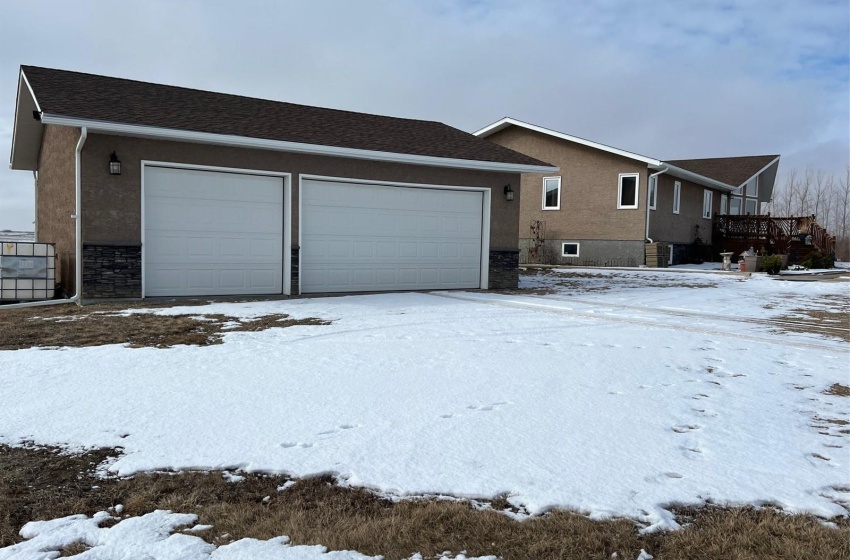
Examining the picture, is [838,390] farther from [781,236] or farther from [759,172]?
[759,172]

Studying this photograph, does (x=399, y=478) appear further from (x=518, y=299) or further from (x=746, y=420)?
(x=518, y=299)

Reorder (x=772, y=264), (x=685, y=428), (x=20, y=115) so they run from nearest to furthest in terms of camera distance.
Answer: (x=685, y=428) < (x=20, y=115) < (x=772, y=264)

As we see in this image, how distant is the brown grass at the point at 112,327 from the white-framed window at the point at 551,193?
1722cm

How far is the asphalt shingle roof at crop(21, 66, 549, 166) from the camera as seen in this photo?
407 inches

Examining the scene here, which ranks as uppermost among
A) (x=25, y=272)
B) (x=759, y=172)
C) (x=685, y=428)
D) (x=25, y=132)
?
(x=759, y=172)

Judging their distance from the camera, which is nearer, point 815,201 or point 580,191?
point 580,191

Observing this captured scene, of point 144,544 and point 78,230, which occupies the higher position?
point 78,230

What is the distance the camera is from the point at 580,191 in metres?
23.4

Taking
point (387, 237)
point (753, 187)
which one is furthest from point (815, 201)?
point (387, 237)

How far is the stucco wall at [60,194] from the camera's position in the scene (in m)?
10.9

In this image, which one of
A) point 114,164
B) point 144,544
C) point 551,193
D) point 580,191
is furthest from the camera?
point 551,193

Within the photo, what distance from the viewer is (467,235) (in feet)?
44.8

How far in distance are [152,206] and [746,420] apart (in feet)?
31.6

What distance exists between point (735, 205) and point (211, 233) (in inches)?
1088
